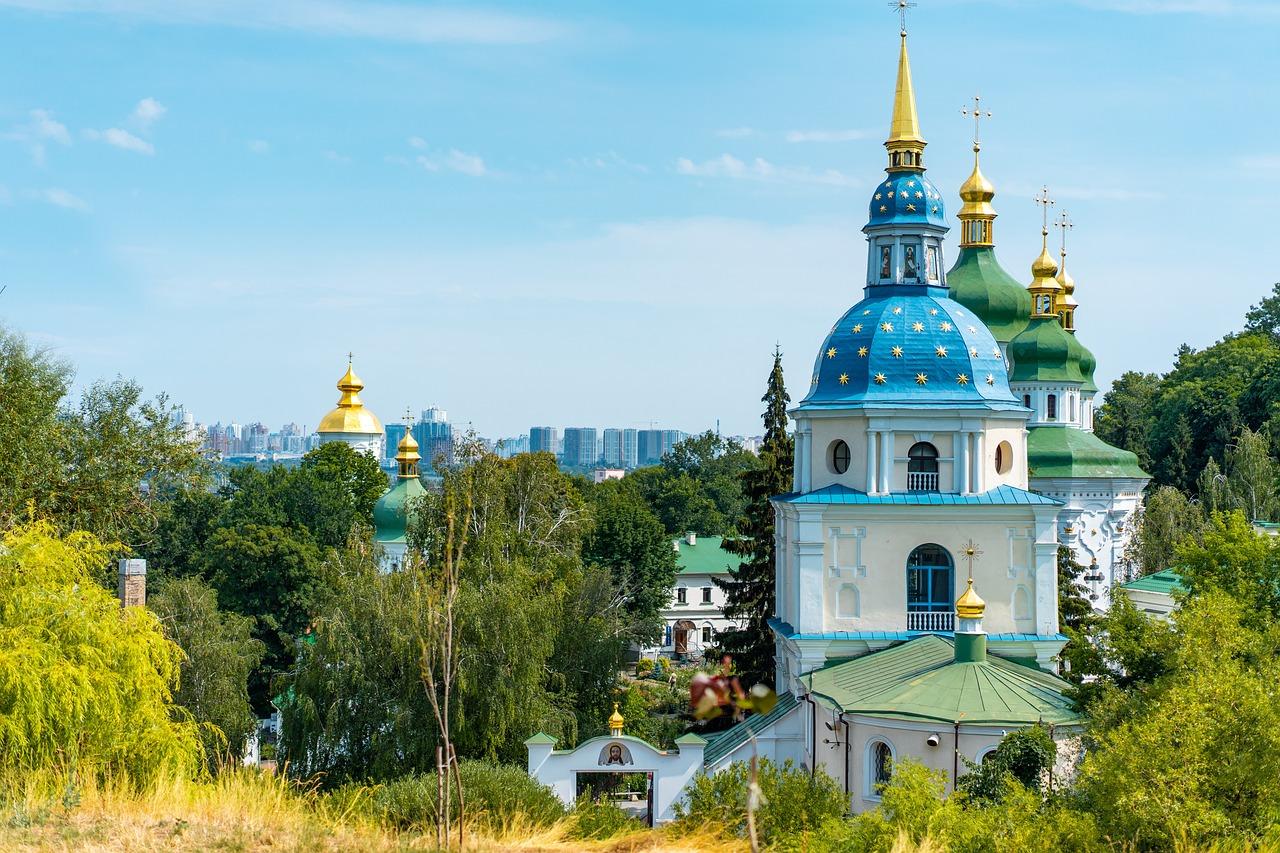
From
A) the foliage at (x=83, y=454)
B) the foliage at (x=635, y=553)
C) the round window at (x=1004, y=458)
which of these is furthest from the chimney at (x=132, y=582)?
the foliage at (x=635, y=553)

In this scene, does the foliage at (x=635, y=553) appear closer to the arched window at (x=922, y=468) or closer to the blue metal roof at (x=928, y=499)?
the blue metal roof at (x=928, y=499)

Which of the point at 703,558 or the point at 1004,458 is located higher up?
the point at 1004,458

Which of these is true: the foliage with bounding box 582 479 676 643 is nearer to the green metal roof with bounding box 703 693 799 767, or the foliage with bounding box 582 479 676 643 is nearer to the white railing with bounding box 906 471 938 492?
the green metal roof with bounding box 703 693 799 767

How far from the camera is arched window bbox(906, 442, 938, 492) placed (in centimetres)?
2850

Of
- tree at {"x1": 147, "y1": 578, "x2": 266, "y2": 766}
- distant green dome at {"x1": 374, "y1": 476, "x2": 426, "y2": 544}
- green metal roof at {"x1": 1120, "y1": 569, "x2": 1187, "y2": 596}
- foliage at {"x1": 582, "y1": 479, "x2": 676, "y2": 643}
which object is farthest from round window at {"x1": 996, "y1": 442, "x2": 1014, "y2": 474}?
distant green dome at {"x1": 374, "y1": 476, "x2": 426, "y2": 544}

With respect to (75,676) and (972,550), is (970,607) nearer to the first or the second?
(972,550)

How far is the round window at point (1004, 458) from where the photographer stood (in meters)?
29.3

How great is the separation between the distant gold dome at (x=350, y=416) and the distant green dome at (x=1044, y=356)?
45.6 metres

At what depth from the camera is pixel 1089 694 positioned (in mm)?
21641

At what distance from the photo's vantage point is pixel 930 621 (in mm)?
28250

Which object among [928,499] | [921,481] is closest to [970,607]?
[928,499]

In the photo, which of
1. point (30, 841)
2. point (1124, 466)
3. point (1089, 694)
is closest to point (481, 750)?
point (1089, 694)

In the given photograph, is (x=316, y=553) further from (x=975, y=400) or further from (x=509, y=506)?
(x=975, y=400)

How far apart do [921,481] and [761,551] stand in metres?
8.74
